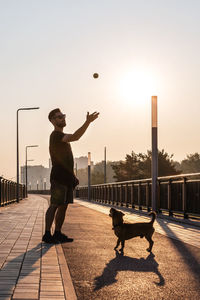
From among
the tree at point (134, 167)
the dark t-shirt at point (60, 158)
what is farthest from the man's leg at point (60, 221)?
the tree at point (134, 167)

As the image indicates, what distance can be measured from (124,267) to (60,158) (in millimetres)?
2165

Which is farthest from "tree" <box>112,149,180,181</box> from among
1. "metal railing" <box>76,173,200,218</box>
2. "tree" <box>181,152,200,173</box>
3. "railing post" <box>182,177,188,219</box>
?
"railing post" <box>182,177,188,219</box>

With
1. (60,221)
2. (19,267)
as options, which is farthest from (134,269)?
(60,221)

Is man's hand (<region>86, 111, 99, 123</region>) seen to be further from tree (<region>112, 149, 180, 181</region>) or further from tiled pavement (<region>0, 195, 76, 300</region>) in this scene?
tree (<region>112, 149, 180, 181</region>)

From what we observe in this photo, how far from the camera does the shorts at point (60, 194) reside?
675 centimetres

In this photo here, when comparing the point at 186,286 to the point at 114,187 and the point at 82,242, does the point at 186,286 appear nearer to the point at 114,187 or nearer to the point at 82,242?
the point at 82,242

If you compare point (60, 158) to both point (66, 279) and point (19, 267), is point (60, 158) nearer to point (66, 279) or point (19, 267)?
point (19, 267)

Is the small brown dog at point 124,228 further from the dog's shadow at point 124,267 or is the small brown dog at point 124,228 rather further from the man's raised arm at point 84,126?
the man's raised arm at point 84,126

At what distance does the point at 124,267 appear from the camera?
5250 mm

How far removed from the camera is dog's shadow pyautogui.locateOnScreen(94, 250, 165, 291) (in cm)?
451

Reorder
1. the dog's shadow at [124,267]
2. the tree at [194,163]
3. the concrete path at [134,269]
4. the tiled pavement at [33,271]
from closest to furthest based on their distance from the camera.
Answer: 1. the tiled pavement at [33,271]
2. the concrete path at [134,269]
3. the dog's shadow at [124,267]
4. the tree at [194,163]

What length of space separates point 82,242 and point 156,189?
7.24 meters

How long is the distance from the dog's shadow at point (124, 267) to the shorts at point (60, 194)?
3.72 ft

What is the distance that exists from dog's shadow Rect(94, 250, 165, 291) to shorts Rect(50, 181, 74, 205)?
1.13m
